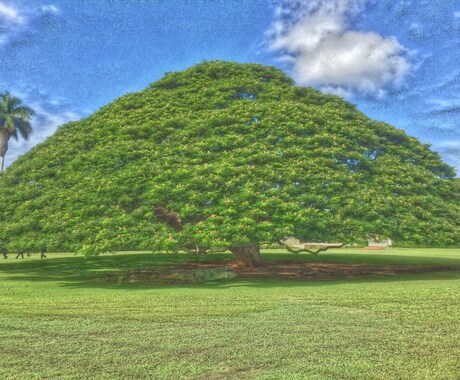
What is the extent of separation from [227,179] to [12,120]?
59.6 meters

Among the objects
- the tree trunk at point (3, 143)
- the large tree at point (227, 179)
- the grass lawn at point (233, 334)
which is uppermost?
the tree trunk at point (3, 143)

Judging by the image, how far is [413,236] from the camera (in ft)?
56.0

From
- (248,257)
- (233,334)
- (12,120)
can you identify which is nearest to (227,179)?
(248,257)

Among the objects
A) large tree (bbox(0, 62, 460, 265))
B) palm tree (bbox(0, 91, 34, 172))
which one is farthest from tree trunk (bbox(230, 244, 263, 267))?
palm tree (bbox(0, 91, 34, 172))

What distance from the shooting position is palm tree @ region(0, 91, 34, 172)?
64.0m

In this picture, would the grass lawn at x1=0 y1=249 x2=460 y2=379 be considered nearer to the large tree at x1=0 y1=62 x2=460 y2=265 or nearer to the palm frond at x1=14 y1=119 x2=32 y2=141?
the large tree at x1=0 y1=62 x2=460 y2=265

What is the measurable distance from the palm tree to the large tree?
Answer: 4663 cm

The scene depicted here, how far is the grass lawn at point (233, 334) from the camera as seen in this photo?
237 inches

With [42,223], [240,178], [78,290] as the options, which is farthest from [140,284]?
[240,178]

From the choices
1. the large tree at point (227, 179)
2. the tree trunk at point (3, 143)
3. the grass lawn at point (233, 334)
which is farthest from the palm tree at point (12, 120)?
the grass lawn at point (233, 334)

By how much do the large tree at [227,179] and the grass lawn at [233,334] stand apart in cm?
278

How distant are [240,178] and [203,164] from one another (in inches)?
79.6

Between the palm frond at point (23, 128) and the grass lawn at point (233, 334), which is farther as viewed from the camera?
the palm frond at point (23, 128)

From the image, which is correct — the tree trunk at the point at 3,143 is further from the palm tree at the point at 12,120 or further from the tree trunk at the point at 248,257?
the tree trunk at the point at 248,257
